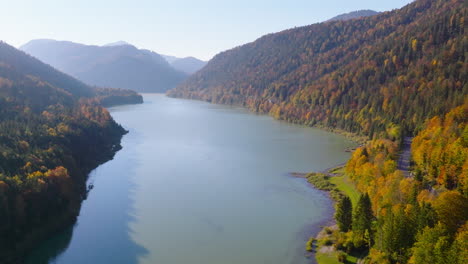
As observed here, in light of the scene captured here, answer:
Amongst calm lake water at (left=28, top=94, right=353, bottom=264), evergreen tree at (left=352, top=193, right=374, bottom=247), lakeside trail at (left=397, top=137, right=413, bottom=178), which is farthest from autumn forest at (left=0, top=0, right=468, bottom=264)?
calm lake water at (left=28, top=94, right=353, bottom=264)

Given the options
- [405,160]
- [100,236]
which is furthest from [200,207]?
[405,160]

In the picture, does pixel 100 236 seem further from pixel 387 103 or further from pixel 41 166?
pixel 387 103

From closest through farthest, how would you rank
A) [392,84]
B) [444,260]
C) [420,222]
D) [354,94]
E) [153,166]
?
1. [444,260]
2. [420,222]
3. [153,166]
4. [392,84]
5. [354,94]

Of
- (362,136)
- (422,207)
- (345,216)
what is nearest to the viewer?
(422,207)

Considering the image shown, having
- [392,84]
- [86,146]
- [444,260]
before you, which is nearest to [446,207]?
[444,260]

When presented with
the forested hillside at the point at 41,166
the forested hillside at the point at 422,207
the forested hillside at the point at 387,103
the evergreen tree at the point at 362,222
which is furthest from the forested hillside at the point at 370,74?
the forested hillside at the point at 41,166

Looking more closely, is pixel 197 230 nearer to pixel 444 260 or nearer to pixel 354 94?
pixel 444 260
